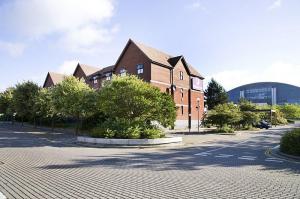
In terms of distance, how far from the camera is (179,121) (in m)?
48.5

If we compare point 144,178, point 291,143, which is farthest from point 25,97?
point 144,178

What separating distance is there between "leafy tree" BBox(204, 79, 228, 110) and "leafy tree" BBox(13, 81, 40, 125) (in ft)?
133

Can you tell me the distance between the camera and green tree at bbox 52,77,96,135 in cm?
3006

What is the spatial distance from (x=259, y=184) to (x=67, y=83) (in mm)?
25274

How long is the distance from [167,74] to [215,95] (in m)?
28.0

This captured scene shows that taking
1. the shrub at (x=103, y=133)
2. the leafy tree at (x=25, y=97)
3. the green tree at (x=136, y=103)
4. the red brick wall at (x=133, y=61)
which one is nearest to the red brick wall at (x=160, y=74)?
the red brick wall at (x=133, y=61)

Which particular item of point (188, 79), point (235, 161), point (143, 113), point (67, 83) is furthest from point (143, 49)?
point (235, 161)

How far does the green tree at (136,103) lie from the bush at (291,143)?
1036 centimetres

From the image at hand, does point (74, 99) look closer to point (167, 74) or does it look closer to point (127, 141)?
point (127, 141)

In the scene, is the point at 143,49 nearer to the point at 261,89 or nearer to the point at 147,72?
the point at 147,72

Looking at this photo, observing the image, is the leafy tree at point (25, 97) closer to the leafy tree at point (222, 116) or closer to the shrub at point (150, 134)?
the leafy tree at point (222, 116)

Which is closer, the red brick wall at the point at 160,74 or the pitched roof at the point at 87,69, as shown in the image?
the red brick wall at the point at 160,74

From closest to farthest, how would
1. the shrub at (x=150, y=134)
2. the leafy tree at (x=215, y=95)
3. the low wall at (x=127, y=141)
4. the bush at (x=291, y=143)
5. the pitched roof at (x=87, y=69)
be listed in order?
the bush at (x=291, y=143)
the low wall at (x=127, y=141)
the shrub at (x=150, y=134)
the pitched roof at (x=87, y=69)
the leafy tree at (x=215, y=95)

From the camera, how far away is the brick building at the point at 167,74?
4488 cm
